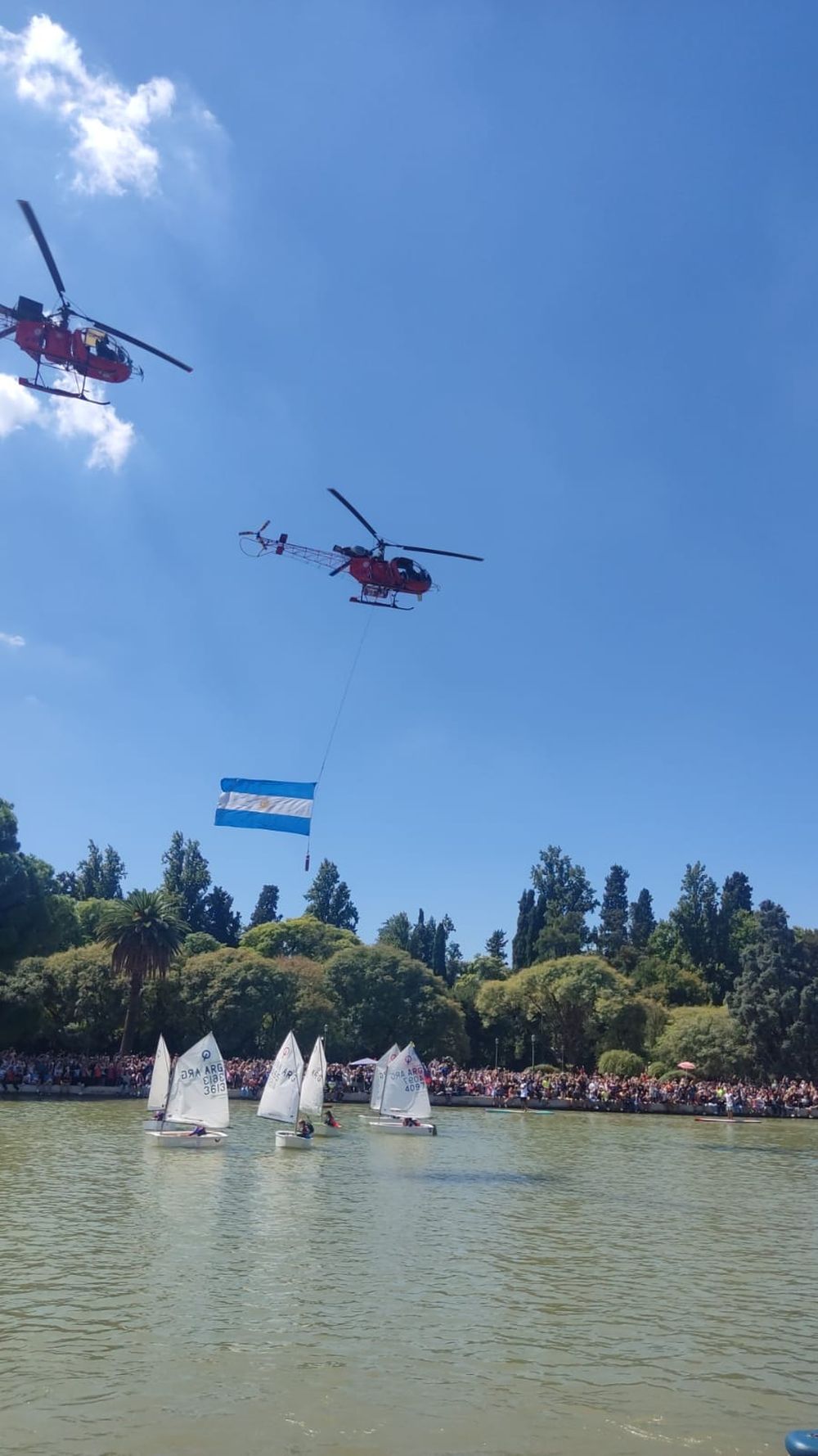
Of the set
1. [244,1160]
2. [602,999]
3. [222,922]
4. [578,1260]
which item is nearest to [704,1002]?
[602,999]

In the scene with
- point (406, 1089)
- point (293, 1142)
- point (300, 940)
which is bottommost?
point (293, 1142)

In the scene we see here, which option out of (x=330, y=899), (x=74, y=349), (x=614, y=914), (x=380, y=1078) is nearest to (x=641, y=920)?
(x=614, y=914)

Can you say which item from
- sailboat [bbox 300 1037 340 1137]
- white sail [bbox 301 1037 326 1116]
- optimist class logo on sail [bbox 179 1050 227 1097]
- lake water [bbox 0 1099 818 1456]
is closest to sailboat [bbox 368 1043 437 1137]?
sailboat [bbox 300 1037 340 1137]

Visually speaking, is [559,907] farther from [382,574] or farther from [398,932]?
[382,574]

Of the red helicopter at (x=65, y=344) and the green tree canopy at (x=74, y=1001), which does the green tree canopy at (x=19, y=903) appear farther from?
the red helicopter at (x=65, y=344)

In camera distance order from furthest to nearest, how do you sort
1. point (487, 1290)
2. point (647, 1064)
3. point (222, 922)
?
point (222, 922) < point (647, 1064) < point (487, 1290)

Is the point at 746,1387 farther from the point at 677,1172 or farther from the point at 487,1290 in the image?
the point at 677,1172
